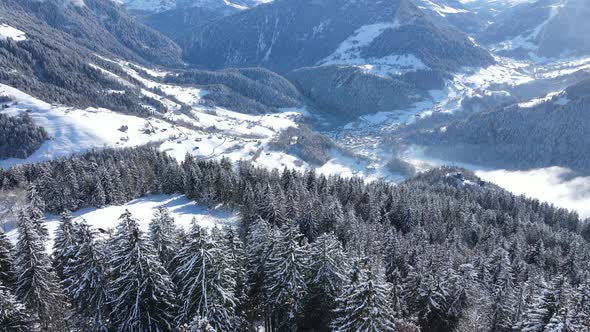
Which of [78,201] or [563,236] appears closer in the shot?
[78,201]

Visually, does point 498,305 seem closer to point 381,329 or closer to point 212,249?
point 381,329

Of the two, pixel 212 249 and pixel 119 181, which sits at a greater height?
pixel 212 249

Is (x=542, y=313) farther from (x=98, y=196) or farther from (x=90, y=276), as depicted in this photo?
(x=98, y=196)

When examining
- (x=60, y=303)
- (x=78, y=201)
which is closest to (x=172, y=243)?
(x=60, y=303)

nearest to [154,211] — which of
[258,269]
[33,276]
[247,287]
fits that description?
[258,269]

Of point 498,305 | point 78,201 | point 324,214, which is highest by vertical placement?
point 498,305

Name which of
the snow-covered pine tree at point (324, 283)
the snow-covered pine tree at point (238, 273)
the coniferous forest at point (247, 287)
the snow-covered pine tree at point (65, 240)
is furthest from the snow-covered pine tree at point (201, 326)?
the snow-covered pine tree at point (65, 240)
